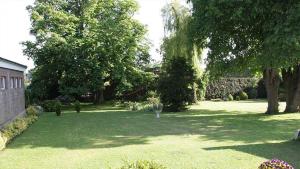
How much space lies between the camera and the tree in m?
15.4

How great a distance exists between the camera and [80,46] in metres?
35.9

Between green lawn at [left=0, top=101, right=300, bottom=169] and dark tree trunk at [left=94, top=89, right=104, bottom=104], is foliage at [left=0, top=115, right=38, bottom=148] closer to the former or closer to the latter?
green lawn at [left=0, top=101, right=300, bottom=169]

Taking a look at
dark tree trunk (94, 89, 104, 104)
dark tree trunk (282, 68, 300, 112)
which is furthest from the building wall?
dark tree trunk (282, 68, 300, 112)

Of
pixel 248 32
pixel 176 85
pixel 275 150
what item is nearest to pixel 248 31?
pixel 248 32

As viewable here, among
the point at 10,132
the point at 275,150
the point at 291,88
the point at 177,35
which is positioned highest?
the point at 177,35

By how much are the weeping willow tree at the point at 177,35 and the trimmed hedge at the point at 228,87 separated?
44.3ft

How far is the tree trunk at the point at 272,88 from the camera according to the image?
26.6m

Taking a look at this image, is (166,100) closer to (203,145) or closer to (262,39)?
(262,39)

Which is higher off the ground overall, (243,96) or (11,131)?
(243,96)

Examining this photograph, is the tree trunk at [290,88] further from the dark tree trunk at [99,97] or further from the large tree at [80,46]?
the dark tree trunk at [99,97]

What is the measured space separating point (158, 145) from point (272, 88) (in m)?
15.5

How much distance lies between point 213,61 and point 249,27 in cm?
535

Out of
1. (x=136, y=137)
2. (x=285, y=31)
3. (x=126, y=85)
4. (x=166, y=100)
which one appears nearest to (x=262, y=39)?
(x=285, y=31)

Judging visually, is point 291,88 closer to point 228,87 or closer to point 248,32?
point 248,32
